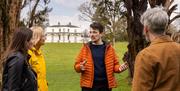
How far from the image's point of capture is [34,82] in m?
6.33

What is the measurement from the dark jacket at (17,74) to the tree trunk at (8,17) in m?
6.50

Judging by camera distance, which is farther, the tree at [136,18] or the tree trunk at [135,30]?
the tree trunk at [135,30]

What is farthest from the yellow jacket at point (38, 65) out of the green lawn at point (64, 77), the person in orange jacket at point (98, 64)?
the green lawn at point (64, 77)

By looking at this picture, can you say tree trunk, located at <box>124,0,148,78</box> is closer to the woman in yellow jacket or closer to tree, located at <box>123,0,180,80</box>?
tree, located at <box>123,0,180,80</box>

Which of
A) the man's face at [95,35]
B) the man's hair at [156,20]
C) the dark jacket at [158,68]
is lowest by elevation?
the dark jacket at [158,68]

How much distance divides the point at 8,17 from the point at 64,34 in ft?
426

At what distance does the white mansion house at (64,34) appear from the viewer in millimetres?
131550

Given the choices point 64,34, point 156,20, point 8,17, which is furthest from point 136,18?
point 64,34

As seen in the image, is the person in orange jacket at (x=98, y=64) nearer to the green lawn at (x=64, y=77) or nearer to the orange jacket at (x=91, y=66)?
the orange jacket at (x=91, y=66)

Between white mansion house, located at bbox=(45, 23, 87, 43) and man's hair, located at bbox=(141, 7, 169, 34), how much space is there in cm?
12291

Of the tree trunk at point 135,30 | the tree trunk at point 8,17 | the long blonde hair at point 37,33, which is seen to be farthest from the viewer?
the tree trunk at point 135,30

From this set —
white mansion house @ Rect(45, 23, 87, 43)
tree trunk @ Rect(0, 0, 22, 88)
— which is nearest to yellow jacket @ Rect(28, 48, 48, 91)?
tree trunk @ Rect(0, 0, 22, 88)

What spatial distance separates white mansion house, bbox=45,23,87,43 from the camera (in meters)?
132

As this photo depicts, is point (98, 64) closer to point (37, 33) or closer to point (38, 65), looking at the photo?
point (38, 65)
